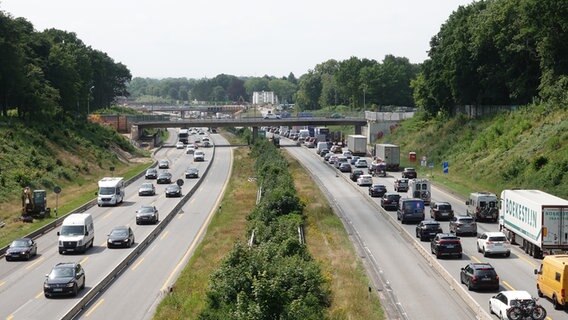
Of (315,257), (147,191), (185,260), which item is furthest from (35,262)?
(147,191)

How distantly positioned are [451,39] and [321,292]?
293 ft

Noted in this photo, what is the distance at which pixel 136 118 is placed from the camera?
163500 mm

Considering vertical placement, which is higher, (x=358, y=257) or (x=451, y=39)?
(x=451, y=39)

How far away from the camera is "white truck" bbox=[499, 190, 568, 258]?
4566cm

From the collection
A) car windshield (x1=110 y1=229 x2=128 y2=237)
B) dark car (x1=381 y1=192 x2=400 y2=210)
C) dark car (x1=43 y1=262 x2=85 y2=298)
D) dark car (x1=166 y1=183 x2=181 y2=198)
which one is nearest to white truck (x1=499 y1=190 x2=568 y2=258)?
dark car (x1=381 y1=192 x2=400 y2=210)

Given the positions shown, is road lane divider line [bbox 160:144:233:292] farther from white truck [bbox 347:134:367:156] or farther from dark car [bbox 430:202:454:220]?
white truck [bbox 347:134:367:156]

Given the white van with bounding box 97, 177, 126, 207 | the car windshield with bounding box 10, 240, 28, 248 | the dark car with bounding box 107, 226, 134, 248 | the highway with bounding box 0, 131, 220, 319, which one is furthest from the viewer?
the white van with bounding box 97, 177, 126, 207

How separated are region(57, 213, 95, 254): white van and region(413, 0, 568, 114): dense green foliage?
168ft

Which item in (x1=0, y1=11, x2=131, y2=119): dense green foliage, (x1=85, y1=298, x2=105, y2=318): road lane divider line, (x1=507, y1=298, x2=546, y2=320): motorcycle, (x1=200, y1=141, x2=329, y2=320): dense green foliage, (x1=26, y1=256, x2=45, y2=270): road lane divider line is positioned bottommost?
(x1=26, y1=256, x2=45, y2=270): road lane divider line

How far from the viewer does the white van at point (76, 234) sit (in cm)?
5269

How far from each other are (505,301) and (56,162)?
244ft

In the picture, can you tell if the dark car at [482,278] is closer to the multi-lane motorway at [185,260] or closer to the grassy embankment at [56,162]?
the multi-lane motorway at [185,260]

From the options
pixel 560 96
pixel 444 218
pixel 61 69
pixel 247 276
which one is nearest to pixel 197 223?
pixel 444 218

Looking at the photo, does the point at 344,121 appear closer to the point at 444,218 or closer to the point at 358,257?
the point at 444,218
